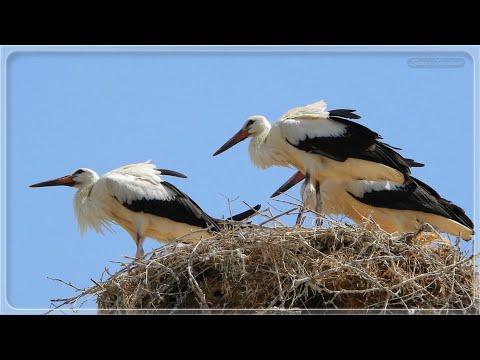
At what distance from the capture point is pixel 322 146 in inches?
309

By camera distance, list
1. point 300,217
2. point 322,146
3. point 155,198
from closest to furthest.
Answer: point 300,217, point 322,146, point 155,198

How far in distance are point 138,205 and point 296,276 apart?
1402 millimetres

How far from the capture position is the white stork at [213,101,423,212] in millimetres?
7723

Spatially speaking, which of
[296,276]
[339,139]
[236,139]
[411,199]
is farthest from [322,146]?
[296,276]

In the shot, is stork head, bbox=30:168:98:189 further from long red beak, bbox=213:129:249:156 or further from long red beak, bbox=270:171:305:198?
long red beak, bbox=270:171:305:198

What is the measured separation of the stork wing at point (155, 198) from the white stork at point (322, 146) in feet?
1.37

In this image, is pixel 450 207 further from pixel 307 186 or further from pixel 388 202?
pixel 307 186

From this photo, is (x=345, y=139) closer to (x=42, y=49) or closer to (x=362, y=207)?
(x=362, y=207)

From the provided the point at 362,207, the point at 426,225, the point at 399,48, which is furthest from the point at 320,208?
the point at 399,48

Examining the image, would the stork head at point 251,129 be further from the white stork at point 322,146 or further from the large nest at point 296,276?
the large nest at point 296,276

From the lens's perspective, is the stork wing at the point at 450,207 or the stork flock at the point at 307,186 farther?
the stork flock at the point at 307,186

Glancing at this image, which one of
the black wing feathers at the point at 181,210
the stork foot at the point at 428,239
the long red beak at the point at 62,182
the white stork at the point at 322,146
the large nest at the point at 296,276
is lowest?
the large nest at the point at 296,276

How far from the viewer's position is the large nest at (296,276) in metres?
6.89

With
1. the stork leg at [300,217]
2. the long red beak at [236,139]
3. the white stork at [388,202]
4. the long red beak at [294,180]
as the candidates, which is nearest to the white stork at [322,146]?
the long red beak at [236,139]
